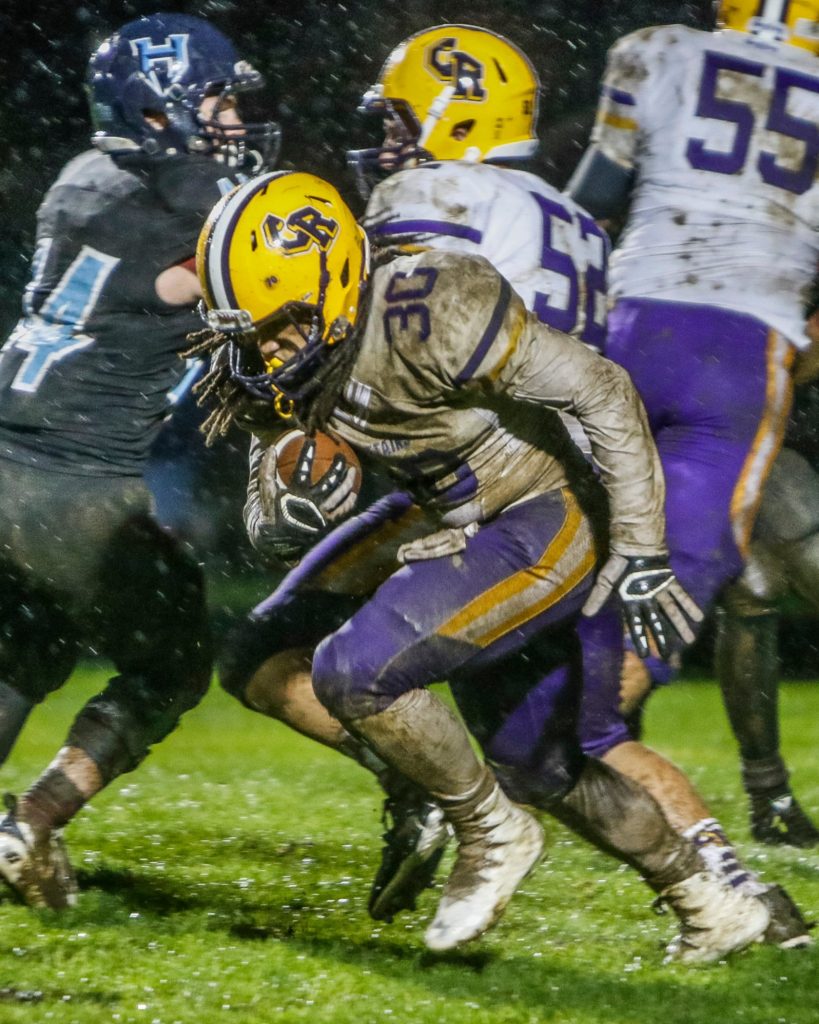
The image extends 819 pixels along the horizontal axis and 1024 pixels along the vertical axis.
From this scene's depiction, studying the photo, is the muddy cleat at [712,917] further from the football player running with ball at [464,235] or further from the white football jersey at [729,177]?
the white football jersey at [729,177]

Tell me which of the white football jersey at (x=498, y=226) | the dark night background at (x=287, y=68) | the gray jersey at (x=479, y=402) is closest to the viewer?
the gray jersey at (x=479, y=402)

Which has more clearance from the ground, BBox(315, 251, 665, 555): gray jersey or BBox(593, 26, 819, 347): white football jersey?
BBox(593, 26, 819, 347): white football jersey

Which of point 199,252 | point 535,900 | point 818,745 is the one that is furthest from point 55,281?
point 818,745

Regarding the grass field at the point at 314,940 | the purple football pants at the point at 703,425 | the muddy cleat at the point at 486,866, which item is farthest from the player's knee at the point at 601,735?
the grass field at the point at 314,940

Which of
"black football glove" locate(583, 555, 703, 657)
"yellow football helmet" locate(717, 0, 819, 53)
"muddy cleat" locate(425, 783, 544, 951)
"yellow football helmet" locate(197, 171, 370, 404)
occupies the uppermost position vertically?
"yellow football helmet" locate(717, 0, 819, 53)

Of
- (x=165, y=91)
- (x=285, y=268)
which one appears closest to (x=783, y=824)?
(x=285, y=268)

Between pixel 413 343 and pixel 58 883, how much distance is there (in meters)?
1.38

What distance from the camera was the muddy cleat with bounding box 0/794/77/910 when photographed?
290 cm

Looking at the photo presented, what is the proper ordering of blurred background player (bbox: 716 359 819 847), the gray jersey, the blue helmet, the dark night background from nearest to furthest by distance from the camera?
the gray jersey → the blue helmet → blurred background player (bbox: 716 359 819 847) → the dark night background

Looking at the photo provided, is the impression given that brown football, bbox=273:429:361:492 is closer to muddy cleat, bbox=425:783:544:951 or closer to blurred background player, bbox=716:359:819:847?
muddy cleat, bbox=425:783:544:951

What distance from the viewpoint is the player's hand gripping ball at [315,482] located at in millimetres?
2705

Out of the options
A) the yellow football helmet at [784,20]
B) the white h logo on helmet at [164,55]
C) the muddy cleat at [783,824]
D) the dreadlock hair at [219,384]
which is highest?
the yellow football helmet at [784,20]

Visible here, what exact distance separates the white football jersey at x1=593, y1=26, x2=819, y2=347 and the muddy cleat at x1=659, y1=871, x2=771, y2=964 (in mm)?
1129

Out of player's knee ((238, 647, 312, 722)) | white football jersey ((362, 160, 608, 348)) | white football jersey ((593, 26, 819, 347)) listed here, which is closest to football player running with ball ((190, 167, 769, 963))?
white football jersey ((362, 160, 608, 348))
